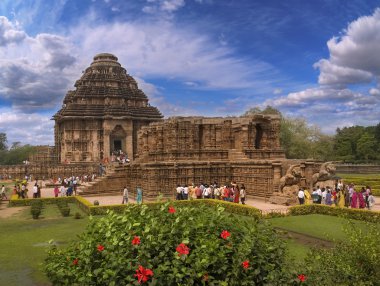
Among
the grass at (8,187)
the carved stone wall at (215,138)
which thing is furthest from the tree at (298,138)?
the grass at (8,187)

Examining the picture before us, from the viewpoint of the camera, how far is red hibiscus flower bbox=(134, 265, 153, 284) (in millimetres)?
4887

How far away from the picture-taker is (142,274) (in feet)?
16.1

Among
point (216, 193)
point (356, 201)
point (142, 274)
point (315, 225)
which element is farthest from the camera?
point (216, 193)

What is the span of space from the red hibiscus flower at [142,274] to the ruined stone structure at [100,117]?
139 ft

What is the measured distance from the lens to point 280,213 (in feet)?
55.6

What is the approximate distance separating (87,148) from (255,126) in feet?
86.3

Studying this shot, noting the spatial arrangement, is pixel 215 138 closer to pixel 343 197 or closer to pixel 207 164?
pixel 207 164

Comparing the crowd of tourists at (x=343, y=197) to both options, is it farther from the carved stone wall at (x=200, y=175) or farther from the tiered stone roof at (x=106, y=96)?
the tiered stone roof at (x=106, y=96)

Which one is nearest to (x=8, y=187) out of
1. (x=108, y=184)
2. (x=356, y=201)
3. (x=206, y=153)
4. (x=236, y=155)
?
(x=108, y=184)

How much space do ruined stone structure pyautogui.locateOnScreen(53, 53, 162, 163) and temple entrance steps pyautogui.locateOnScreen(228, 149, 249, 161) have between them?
22747 millimetres

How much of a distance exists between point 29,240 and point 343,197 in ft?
48.2

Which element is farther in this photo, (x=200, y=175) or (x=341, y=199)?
(x=200, y=175)

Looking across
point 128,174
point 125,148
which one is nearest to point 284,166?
point 128,174

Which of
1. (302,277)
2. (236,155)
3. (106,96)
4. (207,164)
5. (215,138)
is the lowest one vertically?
(302,277)
